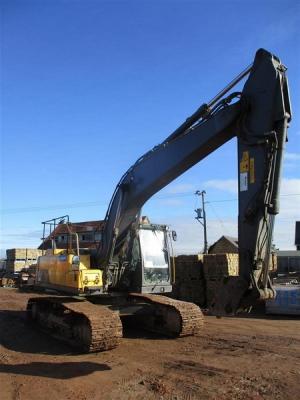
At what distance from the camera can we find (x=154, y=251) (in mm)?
12852

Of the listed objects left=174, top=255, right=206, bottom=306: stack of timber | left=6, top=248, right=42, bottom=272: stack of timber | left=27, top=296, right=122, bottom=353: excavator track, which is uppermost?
left=6, top=248, right=42, bottom=272: stack of timber

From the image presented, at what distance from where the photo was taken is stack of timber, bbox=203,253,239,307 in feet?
61.0

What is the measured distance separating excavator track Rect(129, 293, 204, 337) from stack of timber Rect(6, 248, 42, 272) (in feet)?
70.9

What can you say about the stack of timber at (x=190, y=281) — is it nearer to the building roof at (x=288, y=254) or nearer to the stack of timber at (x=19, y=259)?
the stack of timber at (x=19, y=259)

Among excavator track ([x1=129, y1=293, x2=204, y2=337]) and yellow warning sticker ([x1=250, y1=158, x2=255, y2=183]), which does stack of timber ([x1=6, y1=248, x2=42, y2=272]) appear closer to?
excavator track ([x1=129, y1=293, x2=204, y2=337])

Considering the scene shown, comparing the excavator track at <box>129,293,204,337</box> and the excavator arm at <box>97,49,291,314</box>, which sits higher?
the excavator arm at <box>97,49,291,314</box>

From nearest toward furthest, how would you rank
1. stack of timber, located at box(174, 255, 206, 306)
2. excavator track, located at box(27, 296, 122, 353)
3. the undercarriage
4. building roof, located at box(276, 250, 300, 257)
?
excavator track, located at box(27, 296, 122, 353), the undercarriage, stack of timber, located at box(174, 255, 206, 306), building roof, located at box(276, 250, 300, 257)

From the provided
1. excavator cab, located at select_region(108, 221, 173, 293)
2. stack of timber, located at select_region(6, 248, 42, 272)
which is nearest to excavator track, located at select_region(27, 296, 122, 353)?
excavator cab, located at select_region(108, 221, 173, 293)

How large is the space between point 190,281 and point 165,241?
22.5 feet

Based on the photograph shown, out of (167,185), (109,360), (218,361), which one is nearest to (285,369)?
(218,361)

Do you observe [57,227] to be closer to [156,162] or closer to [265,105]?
[156,162]

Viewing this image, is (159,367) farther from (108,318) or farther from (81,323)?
(81,323)

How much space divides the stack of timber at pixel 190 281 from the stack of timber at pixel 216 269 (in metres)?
0.29

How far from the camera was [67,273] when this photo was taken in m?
12.1
